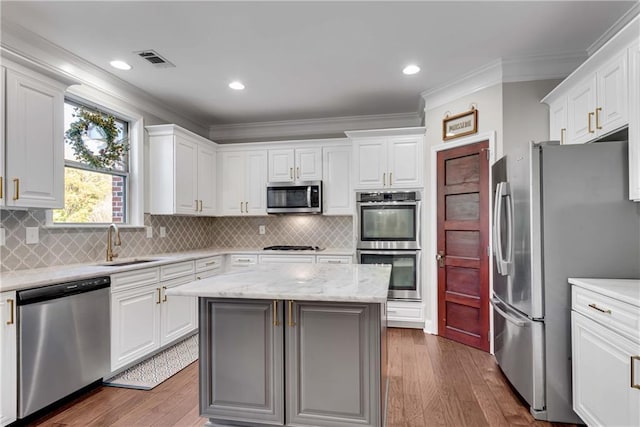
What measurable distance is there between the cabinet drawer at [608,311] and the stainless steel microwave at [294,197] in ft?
10.2

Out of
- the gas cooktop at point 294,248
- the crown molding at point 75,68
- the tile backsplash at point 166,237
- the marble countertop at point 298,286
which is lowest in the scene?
the gas cooktop at point 294,248

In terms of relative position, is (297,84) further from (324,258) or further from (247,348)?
(247,348)

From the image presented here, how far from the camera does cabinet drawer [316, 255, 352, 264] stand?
4.40m

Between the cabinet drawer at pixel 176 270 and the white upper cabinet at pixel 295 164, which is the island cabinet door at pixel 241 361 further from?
the white upper cabinet at pixel 295 164

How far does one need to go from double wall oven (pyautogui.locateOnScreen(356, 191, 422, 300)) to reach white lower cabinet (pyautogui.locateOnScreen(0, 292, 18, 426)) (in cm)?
320

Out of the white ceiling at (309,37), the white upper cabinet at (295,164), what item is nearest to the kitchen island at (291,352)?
the white ceiling at (309,37)

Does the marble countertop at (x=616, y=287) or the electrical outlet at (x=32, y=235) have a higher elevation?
the electrical outlet at (x=32, y=235)

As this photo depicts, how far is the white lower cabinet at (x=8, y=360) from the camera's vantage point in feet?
6.81

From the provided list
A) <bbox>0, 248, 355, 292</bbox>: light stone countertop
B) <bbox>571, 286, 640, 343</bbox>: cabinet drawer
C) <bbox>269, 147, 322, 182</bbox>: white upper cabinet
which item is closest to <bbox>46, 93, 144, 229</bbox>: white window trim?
<bbox>0, 248, 355, 292</bbox>: light stone countertop

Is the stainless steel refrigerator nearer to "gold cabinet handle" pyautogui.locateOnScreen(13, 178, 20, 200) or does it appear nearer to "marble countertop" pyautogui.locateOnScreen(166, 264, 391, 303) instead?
"marble countertop" pyautogui.locateOnScreen(166, 264, 391, 303)

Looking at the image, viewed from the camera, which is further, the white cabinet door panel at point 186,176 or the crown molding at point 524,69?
the white cabinet door panel at point 186,176

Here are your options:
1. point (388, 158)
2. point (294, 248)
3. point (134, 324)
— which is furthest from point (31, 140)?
point (388, 158)

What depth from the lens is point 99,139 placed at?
134 inches

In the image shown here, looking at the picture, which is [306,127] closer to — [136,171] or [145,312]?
[136,171]
